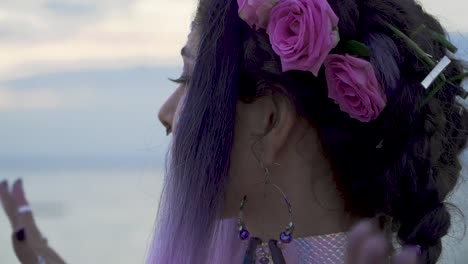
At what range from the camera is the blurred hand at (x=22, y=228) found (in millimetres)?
1121

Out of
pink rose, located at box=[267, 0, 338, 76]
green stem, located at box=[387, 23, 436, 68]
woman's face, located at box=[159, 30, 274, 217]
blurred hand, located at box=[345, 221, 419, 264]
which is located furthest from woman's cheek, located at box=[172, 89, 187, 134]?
blurred hand, located at box=[345, 221, 419, 264]

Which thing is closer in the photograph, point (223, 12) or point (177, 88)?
point (223, 12)

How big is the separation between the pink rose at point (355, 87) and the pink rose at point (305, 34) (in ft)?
0.11

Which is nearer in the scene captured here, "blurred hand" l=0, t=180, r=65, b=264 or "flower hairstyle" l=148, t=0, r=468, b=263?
"blurred hand" l=0, t=180, r=65, b=264

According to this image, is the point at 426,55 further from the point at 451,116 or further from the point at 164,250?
the point at 164,250

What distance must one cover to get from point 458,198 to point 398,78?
1.14 feet

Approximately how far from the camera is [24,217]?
1134 mm

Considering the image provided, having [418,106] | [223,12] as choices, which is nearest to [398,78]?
[418,106]

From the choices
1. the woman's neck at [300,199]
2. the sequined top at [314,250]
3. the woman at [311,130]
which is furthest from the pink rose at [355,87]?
the sequined top at [314,250]

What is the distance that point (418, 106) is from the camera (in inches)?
54.2

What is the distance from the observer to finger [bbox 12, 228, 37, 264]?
112cm

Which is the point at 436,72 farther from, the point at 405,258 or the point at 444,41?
the point at 405,258

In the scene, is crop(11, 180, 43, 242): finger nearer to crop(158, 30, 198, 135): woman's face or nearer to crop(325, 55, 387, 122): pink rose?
crop(158, 30, 198, 135): woman's face

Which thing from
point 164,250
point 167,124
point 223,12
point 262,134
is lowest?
point 164,250
